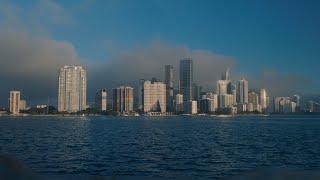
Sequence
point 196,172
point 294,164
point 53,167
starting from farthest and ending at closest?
point 294,164
point 53,167
point 196,172

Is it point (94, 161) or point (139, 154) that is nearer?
point (94, 161)

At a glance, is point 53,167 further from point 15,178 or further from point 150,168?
point 15,178

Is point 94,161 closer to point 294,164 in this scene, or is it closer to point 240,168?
point 240,168

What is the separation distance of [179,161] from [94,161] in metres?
7.31

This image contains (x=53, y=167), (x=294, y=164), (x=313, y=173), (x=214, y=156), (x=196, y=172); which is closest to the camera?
(x=313, y=173)

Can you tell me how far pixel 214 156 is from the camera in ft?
140

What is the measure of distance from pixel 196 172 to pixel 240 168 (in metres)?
4.74

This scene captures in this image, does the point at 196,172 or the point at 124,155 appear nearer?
the point at 196,172

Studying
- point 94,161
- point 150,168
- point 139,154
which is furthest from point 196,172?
point 139,154

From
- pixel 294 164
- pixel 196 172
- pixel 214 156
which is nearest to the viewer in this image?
pixel 196 172

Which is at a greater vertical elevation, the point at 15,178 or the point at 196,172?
the point at 15,178

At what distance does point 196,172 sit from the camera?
3117cm

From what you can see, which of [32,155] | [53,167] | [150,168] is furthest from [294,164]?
[32,155]

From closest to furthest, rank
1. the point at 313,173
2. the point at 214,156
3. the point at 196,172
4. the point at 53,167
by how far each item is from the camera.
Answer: the point at 313,173 < the point at 196,172 < the point at 53,167 < the point at 214,156
